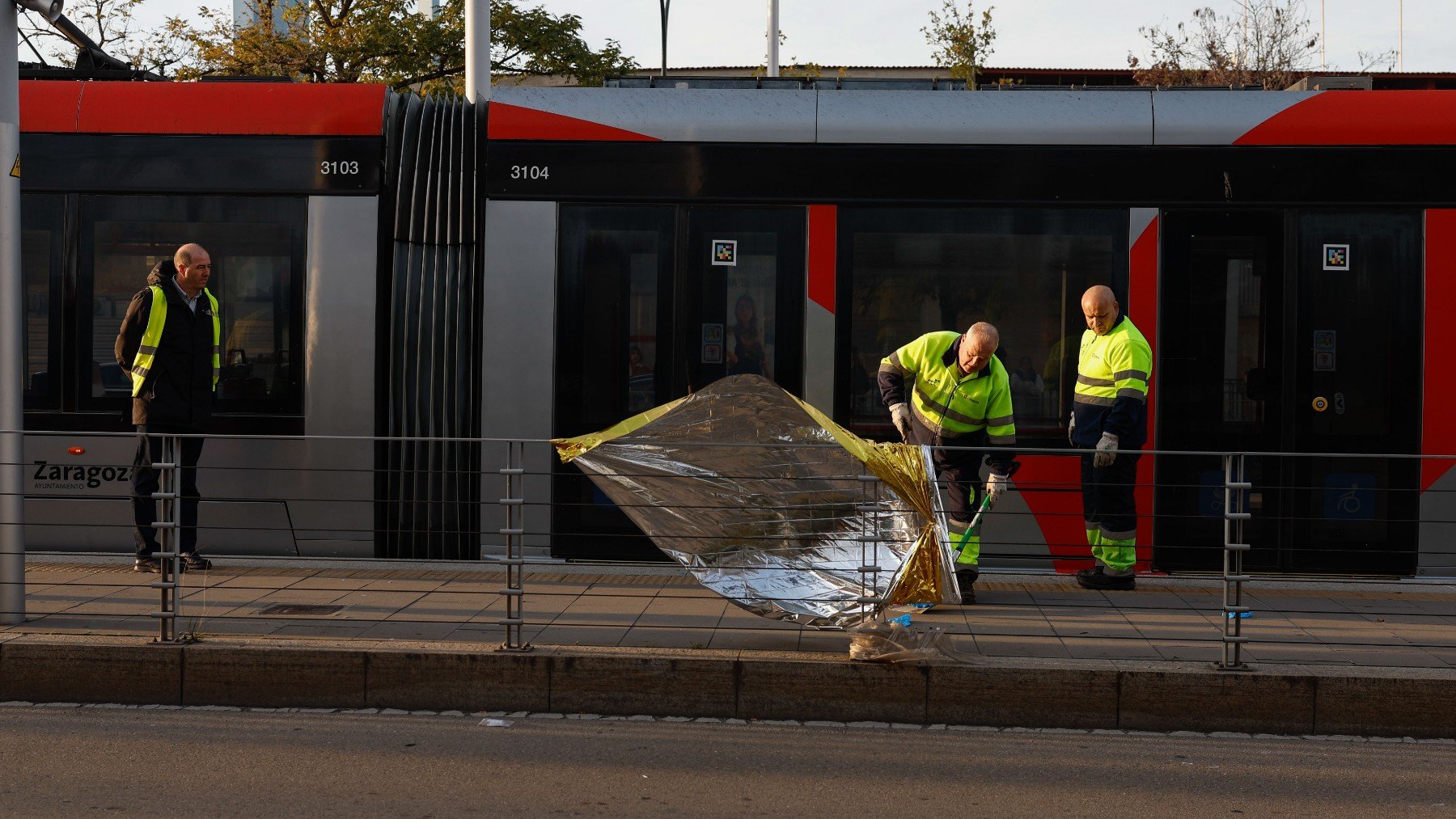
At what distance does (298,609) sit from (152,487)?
1.71 meters

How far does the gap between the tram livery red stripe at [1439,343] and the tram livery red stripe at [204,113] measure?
6769 millimetres

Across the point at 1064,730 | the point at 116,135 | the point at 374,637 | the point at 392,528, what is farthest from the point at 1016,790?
the point at 116,135

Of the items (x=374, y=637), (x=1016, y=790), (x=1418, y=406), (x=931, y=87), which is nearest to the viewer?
(x=1016, y=790)

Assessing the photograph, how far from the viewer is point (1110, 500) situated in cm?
799

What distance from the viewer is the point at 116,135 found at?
870cm

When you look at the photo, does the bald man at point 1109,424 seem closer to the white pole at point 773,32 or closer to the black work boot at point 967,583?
the black work boot at point 967,583

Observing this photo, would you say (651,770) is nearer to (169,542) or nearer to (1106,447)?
(169,542)

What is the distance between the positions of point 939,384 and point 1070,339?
125 centimetres

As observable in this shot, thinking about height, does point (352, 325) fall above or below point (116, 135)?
below

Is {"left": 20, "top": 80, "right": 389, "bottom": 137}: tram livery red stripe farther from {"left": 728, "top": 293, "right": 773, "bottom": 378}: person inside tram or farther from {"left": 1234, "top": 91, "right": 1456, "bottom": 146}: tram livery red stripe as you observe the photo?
{"left": 1234, "top": 91, "right": 1456, "bottom": 146}: tram livery red stripe

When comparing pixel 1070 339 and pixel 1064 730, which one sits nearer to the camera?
pixel 1064 730

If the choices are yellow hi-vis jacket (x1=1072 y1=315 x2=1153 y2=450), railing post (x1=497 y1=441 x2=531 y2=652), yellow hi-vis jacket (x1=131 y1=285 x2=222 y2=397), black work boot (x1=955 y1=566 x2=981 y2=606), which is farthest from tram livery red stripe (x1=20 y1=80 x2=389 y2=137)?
yellow hi-vis jacket (x1=1072 y1=315 x2=1153 y2=450)

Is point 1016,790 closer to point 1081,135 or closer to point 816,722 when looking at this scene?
point 816,722

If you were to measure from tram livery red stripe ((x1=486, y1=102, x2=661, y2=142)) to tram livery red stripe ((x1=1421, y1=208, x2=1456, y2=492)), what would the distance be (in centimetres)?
496
